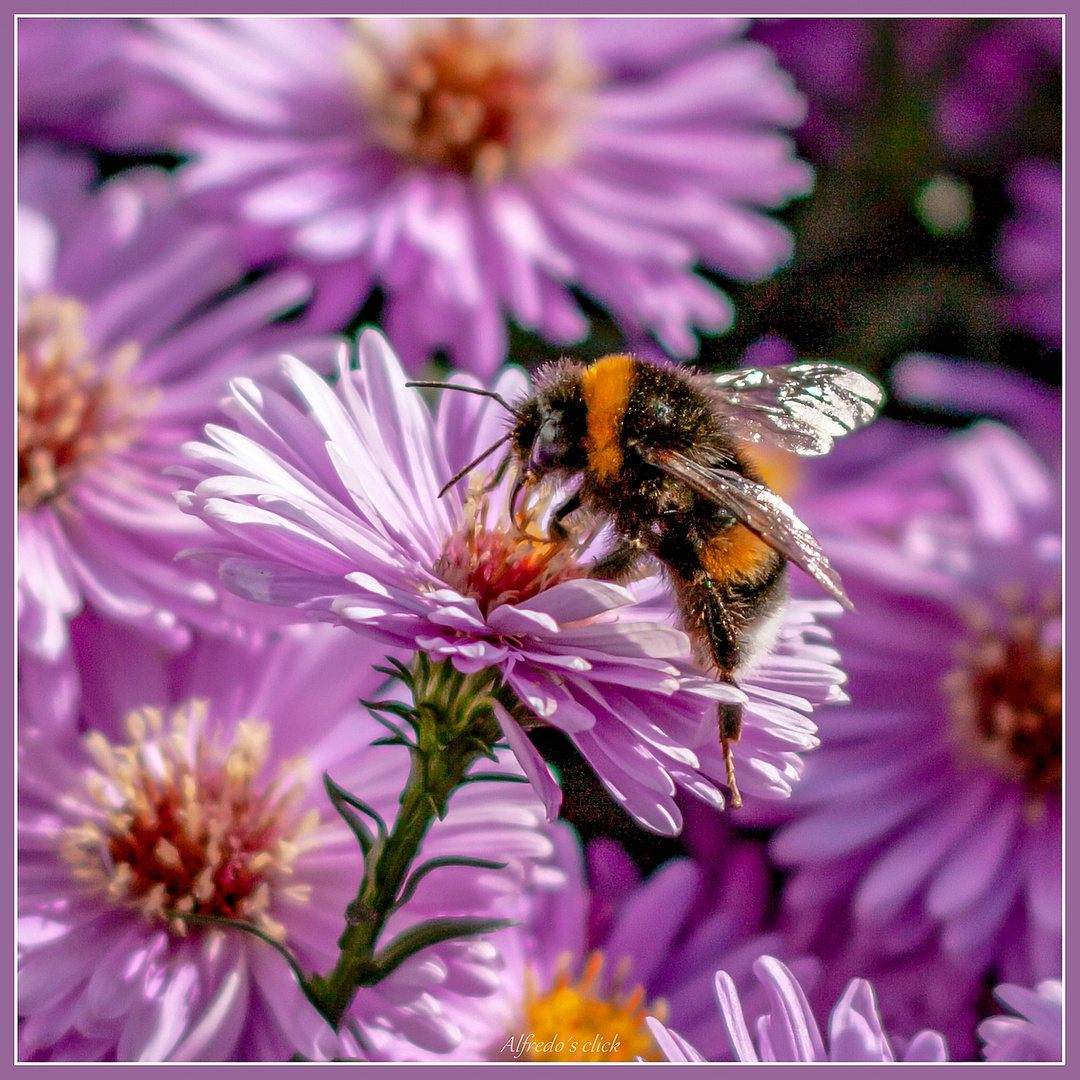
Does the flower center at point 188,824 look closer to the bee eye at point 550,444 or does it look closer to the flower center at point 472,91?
the bee eye at point 550,444

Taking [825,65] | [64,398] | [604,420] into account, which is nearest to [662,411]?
[604,420]

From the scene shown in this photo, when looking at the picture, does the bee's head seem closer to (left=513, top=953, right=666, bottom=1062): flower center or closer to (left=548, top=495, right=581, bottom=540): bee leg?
(left=548, top=495, right=581, bottom=540): bee leg

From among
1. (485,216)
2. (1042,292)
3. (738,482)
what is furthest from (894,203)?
(738,482)

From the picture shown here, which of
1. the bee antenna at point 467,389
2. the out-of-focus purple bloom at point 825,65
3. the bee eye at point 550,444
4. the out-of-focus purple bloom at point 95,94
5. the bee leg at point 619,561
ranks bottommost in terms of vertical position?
the bee leg at point 619,561

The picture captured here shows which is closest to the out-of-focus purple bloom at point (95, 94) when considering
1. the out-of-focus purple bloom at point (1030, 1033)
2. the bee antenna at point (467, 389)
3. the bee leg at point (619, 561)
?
the bee antenna at point (467, 389)

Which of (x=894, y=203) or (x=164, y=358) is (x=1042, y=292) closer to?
(x=894, y=203)

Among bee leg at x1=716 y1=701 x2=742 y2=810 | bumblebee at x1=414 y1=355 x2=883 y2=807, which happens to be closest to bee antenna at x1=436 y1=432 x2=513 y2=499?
bumblebee at x1=414 y1=355 x2=883 y2=807

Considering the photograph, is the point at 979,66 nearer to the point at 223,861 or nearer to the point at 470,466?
the point at 470,466
